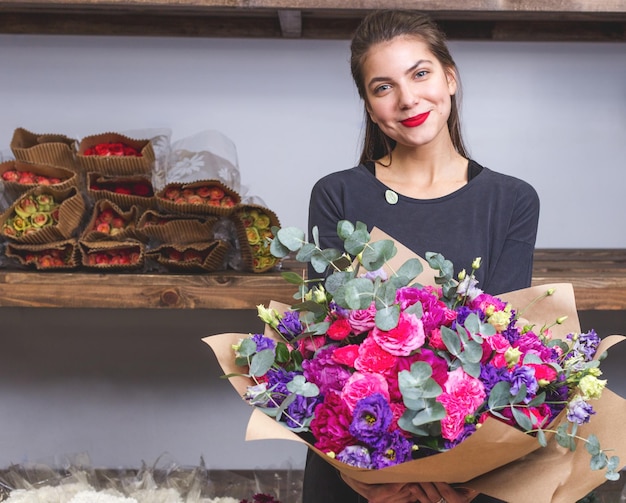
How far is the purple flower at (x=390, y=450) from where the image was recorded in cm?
86

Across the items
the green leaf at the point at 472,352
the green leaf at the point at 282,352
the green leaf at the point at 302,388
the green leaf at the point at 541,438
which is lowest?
the green leaf at the point at 541,438

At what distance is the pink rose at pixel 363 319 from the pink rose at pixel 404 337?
0.07 ft

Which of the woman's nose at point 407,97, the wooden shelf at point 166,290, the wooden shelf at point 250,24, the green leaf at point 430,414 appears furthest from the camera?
the wooden shelf at point 250,24

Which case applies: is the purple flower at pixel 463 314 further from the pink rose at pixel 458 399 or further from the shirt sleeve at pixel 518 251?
the shirt sleeve at pixel 518 251

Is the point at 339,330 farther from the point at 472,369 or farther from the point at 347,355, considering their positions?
the point at 472,369

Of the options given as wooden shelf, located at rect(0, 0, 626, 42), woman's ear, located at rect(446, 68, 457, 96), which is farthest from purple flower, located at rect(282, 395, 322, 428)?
wooden shelf, located at rect(0, 0, 626, 42)

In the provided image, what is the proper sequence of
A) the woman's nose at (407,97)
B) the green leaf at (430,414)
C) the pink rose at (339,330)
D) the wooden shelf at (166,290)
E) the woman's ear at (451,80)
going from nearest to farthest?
the green leaf at (430,414) < the pink rose at (339,330) < the woman's nose at (407,97) < the woman's ear at (451,80) < the wooden shelf at (166,290)

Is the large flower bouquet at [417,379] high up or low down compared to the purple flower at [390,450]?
up

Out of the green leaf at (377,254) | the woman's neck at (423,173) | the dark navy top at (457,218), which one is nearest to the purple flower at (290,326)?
the green leaf at (377,254)

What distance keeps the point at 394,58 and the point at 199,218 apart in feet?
2.43

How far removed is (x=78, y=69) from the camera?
7.66 feet

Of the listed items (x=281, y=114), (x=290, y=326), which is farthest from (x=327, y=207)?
(x=281, y=114)

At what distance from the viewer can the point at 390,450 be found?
86 centimetres

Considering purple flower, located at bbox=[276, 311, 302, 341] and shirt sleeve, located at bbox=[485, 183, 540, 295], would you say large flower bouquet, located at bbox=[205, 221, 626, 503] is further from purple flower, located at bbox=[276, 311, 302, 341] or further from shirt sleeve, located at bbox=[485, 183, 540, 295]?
shirt sleeve, located at bbox=[485, 183, 540, 295]
